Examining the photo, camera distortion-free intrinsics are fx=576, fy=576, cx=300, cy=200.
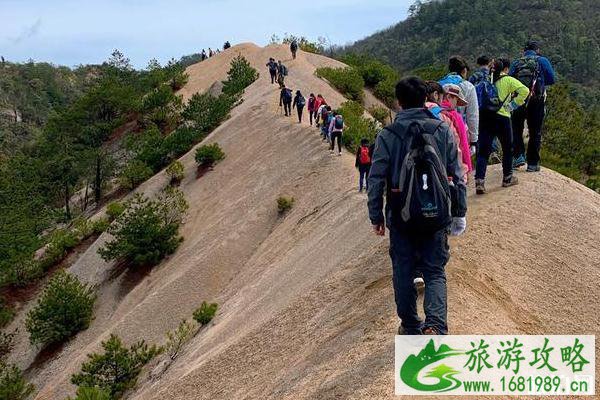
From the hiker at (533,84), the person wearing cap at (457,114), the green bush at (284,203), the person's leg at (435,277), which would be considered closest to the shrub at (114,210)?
the green bush at (284,203)

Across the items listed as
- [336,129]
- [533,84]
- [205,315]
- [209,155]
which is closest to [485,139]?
[533,84]

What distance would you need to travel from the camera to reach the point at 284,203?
76.9 ft

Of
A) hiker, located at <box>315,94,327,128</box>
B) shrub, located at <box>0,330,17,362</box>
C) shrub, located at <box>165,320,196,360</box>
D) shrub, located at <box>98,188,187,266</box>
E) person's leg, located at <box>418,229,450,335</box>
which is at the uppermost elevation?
hiker, located at <box>315,94,327,128</box>

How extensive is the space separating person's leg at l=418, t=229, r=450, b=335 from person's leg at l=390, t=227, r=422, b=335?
0.12 m

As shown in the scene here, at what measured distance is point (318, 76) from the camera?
149 ft

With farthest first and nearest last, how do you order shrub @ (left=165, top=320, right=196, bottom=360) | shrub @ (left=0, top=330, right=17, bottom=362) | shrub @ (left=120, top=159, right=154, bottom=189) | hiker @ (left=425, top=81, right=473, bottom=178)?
shrub @ (left=120, top=159, right=154, bottom=189) < shrub @ (left=0, top=330, right=17, bottom=362) < shrub @ (left=165, top=320, right=196, bottom=360) < hiker @ (left=425, top=81, right=473, bottom=178)

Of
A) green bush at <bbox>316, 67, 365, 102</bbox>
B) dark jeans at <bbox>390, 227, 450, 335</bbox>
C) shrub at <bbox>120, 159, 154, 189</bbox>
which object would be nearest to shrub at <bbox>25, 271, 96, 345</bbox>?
shrub at <bbox>120, 159, 154, 189</bbox>

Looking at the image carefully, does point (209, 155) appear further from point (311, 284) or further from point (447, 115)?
point (447, 115)

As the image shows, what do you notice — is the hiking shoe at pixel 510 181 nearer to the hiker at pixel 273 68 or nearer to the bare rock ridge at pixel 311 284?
the bare rock ridge at pixel 311 284

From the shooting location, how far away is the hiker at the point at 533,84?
955 cm

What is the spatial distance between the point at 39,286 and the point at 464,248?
31.0 metres

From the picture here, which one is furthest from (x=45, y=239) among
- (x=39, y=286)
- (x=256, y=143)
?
(x=256, y=143)

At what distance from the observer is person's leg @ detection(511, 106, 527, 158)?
1004cm

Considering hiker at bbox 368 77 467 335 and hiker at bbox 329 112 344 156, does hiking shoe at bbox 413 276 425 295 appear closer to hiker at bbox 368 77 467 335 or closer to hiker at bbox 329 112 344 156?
hiker at bbox 368 77 467 335
